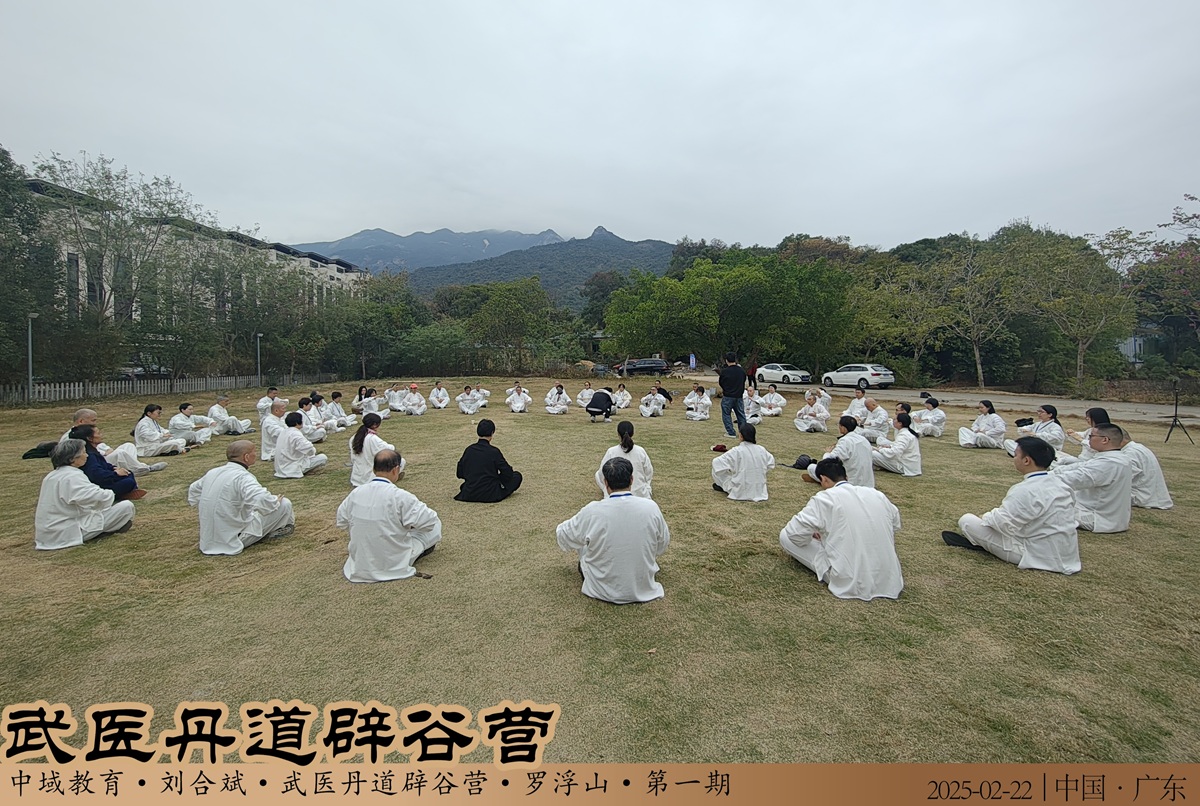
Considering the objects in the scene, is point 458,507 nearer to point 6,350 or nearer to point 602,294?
point 6,350

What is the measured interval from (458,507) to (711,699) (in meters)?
4.44

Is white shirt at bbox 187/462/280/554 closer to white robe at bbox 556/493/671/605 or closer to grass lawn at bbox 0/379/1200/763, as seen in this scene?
grass lawn at bbox 0/379/1200/763

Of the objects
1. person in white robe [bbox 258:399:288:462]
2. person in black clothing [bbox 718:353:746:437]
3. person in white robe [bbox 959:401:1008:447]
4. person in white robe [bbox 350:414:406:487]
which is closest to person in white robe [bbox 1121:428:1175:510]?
person in white robe [bbox 959:401:1008:447]

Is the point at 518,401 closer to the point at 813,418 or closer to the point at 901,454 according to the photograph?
the point at 813,418

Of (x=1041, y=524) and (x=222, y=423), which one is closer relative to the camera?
(x=1041, y=524)

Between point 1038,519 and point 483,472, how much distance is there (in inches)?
220

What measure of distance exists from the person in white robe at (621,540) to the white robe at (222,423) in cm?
1215

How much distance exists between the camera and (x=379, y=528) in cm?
458

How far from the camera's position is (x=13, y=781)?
2.53m

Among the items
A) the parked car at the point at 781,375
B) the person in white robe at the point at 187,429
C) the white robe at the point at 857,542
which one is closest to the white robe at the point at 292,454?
the person in white robe at the point at 187,429

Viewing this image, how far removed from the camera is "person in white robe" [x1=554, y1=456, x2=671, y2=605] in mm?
4113

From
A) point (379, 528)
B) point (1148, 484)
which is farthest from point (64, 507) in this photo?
point (1148, 484)

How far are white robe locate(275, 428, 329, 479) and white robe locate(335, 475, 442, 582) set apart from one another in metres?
4.49

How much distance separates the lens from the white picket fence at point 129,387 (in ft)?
64.8
